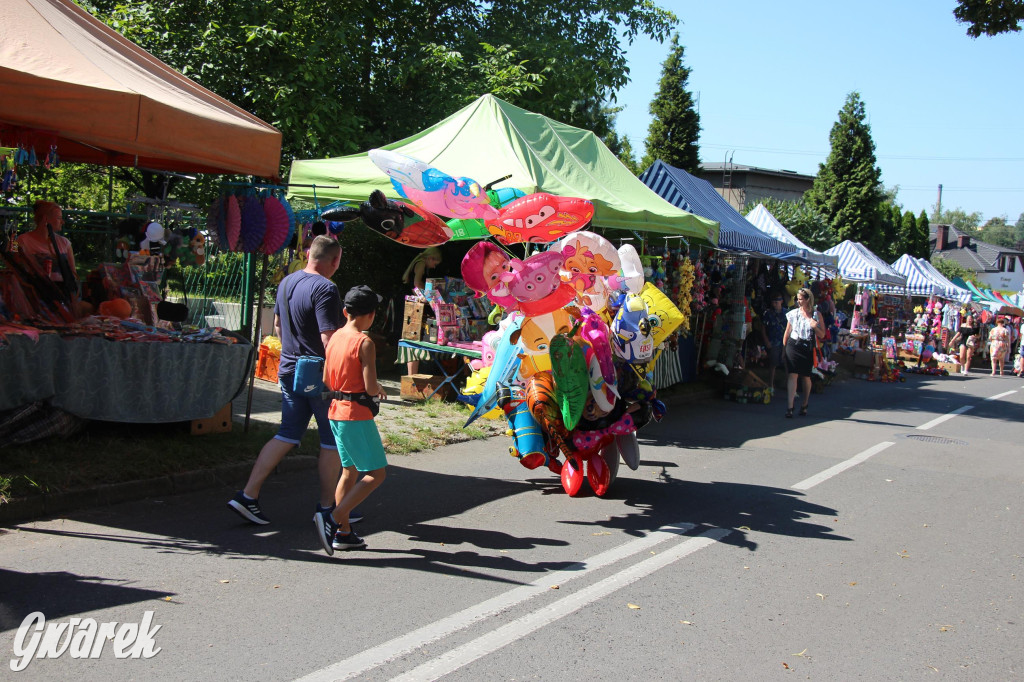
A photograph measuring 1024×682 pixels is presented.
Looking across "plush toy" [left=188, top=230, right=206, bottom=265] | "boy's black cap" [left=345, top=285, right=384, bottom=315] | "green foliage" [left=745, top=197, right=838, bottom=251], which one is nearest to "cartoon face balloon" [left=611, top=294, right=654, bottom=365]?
"boy's black cap" [left=345, top=285, right=384, bottom=315]

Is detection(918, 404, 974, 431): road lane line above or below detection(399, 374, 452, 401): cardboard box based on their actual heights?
below

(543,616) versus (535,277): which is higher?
(535,277)

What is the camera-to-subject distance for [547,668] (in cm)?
373

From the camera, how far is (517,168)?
10.2 meters

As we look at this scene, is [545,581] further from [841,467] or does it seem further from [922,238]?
[922,238]

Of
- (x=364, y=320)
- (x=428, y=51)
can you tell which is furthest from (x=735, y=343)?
(x=364, y=320)

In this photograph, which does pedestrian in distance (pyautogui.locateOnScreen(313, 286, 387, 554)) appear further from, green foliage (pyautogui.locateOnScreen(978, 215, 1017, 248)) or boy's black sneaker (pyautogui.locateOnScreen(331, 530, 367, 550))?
green foliage (pyautogui.locateOnScreen(978, 215, 1017, 248))

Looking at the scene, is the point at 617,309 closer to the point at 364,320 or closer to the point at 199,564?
the point at 364,320

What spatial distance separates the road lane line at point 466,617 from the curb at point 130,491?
9.59 ft

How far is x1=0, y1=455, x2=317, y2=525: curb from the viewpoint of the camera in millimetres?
5297

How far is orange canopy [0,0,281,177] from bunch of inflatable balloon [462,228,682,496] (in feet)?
7.04

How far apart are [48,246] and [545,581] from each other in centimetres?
546

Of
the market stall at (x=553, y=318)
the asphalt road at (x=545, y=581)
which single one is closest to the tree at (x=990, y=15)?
the asphalt road at (x=545, y=581)

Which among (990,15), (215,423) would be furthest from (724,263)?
(215,423)
